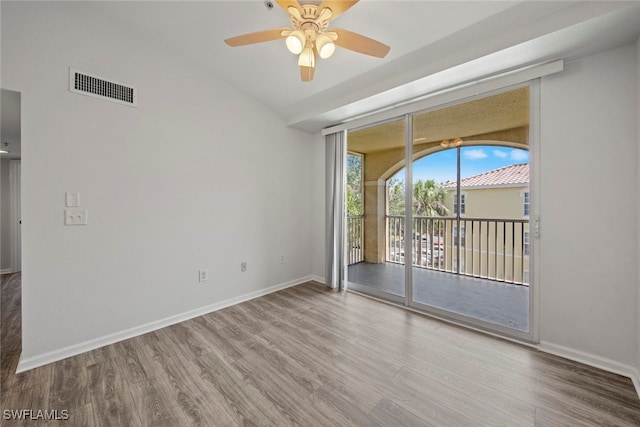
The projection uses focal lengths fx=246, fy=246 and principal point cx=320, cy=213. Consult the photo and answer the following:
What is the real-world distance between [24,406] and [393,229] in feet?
11.2

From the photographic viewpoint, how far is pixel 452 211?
9.45 ft

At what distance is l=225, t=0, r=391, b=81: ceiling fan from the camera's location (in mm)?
1505

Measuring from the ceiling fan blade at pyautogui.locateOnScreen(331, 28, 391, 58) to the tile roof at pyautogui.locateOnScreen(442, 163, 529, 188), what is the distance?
65.8 inches

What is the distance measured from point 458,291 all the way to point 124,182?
369 cm

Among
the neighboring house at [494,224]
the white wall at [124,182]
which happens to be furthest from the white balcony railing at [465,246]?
the white wall at [124,182]

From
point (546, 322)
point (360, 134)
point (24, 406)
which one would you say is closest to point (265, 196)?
point (360, 134)

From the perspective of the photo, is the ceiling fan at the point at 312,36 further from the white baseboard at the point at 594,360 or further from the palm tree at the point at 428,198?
the white baseboard at the point at 594,360

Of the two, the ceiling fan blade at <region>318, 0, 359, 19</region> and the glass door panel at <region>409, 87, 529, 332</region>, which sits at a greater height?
the ceiling fan blade at <region>318, 0, 359, 19</region>

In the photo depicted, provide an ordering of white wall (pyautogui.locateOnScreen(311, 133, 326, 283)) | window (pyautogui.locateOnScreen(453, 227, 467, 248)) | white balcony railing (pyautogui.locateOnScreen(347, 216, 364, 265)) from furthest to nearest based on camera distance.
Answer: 1. white wall (pyautogui.locateOnScreen(311, 133, 326, 283))
2. white balcony railing (pyautogui.locateOnScreen(347, 216, 364, 265))
3. window (pyautogui.locateOnScreen(453, 227, 467, 248))

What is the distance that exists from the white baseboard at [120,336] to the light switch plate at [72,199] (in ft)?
3.73

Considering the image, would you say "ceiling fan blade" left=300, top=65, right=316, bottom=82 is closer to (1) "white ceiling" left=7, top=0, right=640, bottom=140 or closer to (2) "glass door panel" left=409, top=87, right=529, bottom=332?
(1) "white ceiling" left=7, top=0, right=640, bottom=140

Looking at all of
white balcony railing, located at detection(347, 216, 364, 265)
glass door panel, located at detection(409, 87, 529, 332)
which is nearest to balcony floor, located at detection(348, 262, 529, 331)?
glass door panel, located at detection(409, 87, 529, 332)

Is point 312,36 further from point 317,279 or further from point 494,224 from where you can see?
point 317,279

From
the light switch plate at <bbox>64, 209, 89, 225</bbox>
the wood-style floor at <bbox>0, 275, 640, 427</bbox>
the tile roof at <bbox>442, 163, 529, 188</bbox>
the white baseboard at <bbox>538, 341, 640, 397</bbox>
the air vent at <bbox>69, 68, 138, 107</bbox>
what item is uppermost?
the air vent at <bbox>69, 68, 138, 107</bbox>
